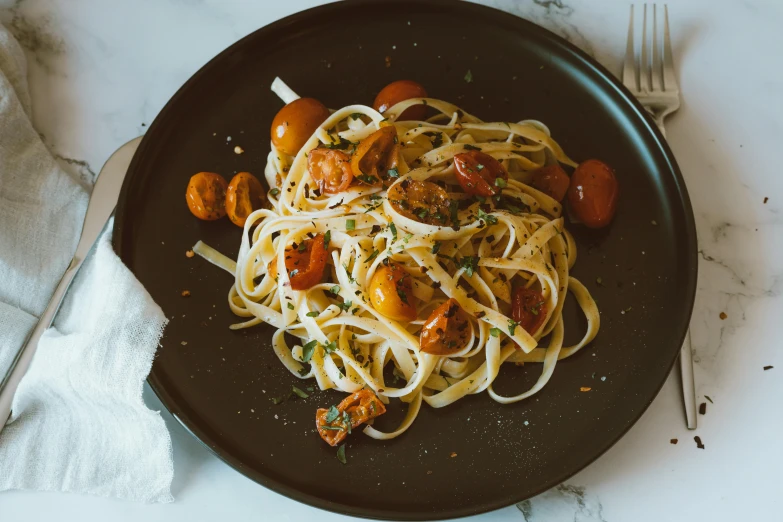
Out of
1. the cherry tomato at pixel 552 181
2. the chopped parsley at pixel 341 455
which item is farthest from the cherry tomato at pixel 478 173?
the chopped parsley at pixel 341 455

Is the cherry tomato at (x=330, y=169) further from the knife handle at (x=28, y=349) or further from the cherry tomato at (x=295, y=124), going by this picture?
the knife handle at (x=28, y=349)

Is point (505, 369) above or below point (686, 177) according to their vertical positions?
below

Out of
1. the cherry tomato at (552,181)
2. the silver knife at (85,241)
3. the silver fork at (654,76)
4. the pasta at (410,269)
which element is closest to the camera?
the pasta at (410,269)

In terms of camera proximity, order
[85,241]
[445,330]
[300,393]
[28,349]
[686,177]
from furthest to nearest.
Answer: [686,177] → [85,241] → [28,349] → [300,393] → [445,330]

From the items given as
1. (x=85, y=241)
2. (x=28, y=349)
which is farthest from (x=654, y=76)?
(x=28, y=349)

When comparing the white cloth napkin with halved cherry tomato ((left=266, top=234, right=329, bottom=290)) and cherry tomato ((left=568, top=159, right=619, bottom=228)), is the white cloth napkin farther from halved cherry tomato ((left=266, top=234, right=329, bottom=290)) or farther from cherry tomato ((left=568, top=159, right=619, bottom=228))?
cherry tomato ((left=568, top=159, right=619, bottom=228))

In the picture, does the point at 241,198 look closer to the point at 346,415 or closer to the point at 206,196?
the point at 206,196
